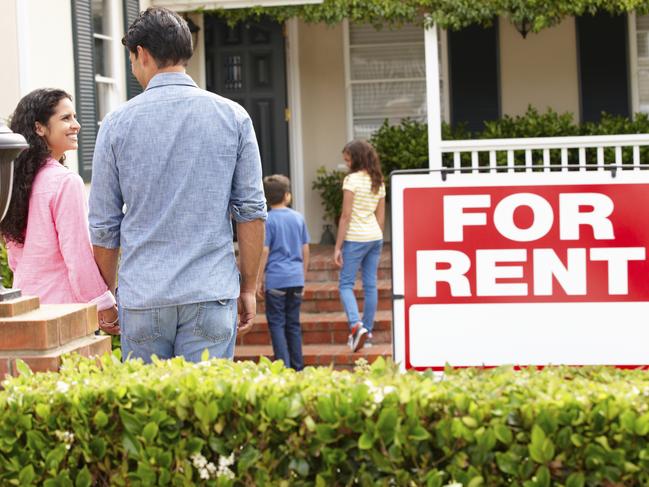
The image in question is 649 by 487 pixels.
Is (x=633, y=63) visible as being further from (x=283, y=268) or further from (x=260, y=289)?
(x=283, y=268)

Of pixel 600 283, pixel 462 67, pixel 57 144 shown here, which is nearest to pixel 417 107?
pixel 462 67

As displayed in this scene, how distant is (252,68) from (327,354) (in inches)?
179

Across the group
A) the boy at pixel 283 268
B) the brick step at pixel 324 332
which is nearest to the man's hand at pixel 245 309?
the boy at pixel 283 268

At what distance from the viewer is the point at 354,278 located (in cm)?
1015

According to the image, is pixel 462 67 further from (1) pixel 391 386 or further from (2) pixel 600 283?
(1) pixel 391 386

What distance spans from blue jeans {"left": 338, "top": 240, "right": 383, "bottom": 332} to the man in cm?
562

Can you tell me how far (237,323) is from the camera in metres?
4.62

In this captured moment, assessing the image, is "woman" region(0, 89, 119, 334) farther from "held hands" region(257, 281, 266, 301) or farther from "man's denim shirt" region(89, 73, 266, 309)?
"held hands" region(257, 281, 266, 301)

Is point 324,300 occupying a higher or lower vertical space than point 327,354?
higher

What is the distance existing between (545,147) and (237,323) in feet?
20.8

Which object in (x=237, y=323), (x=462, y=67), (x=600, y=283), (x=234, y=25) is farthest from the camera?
(x=462, y=67)

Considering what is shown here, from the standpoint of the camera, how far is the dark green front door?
13.6 meters

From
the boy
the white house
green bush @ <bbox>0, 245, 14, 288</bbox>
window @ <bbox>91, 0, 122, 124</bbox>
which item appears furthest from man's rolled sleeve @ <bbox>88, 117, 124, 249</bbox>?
the white house

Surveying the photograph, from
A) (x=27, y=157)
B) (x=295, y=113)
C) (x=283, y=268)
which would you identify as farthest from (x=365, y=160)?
(x=27, y=157)
